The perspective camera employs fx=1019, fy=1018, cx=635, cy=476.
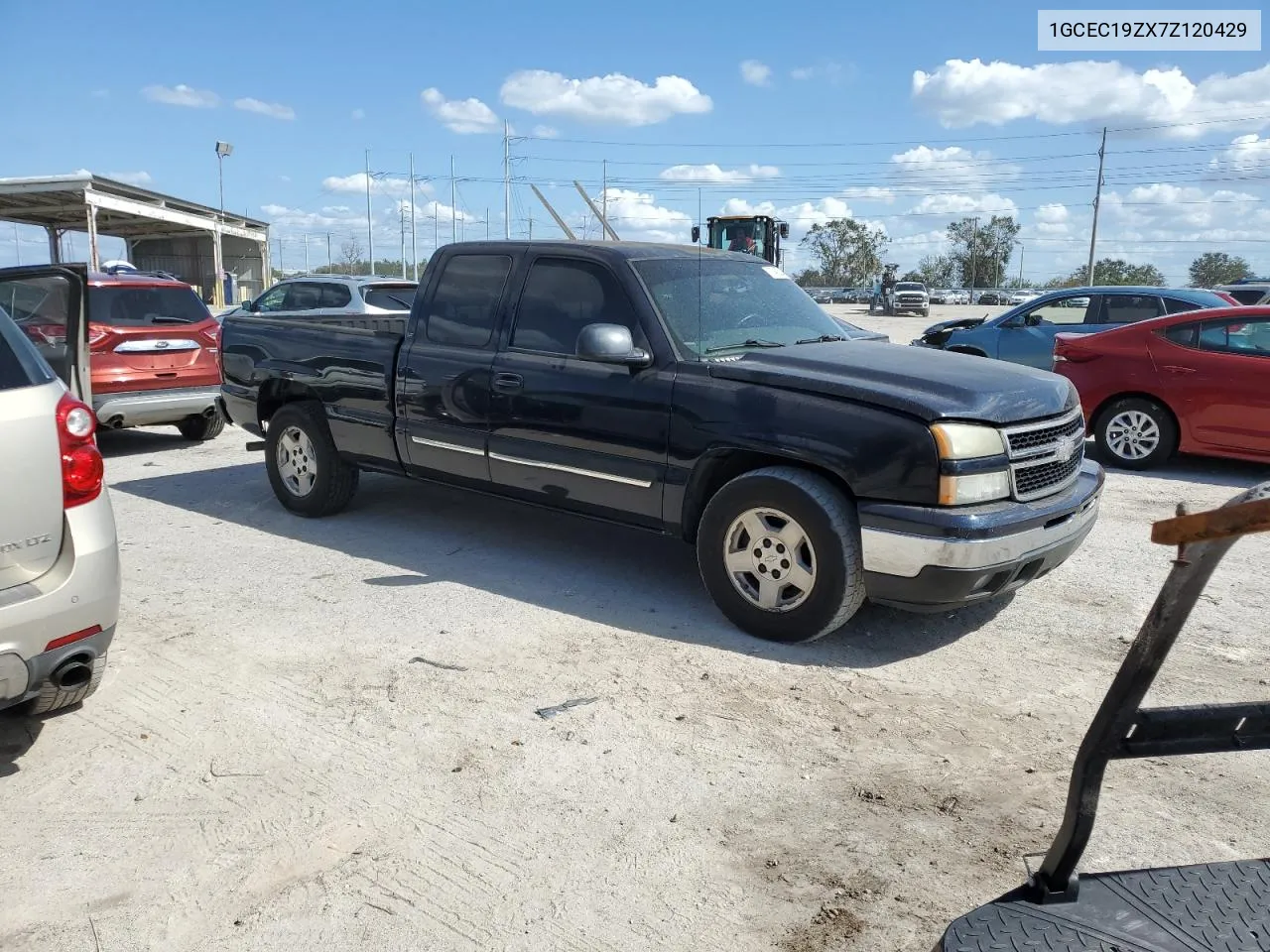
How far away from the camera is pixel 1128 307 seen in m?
12.5

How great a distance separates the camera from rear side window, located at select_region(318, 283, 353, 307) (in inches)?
501

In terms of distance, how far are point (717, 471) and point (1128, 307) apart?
381 inches

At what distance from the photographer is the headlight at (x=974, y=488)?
421 centimetres

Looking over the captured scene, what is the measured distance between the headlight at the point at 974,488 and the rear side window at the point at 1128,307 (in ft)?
30.3

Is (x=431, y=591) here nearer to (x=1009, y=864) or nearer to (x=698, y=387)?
(x=698, y=387)

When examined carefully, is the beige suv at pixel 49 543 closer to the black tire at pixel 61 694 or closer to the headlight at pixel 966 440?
the black tire at pixel 61 694

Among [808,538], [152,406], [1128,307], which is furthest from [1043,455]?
[1128,307]

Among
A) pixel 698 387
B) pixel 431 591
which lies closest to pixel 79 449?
pixel 431 591

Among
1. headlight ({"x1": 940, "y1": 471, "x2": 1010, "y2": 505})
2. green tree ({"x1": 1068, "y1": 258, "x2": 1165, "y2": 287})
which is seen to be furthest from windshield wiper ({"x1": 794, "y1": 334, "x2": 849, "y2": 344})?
green tree ({"x1": 1068, "y1": 258, "x2": 1165, "y2": 287})

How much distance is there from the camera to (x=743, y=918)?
9.08ft

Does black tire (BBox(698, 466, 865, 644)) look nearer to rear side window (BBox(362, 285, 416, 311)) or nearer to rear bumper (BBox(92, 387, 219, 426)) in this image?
rear bumper (BBox(92, 387, 219, 426))

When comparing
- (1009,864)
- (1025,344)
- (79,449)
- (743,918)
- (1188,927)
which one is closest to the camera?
(1188,927)

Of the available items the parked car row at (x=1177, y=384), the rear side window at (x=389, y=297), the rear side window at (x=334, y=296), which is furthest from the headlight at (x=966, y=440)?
the rear side window at (x=334, y=296)

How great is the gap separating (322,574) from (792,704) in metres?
2.96
